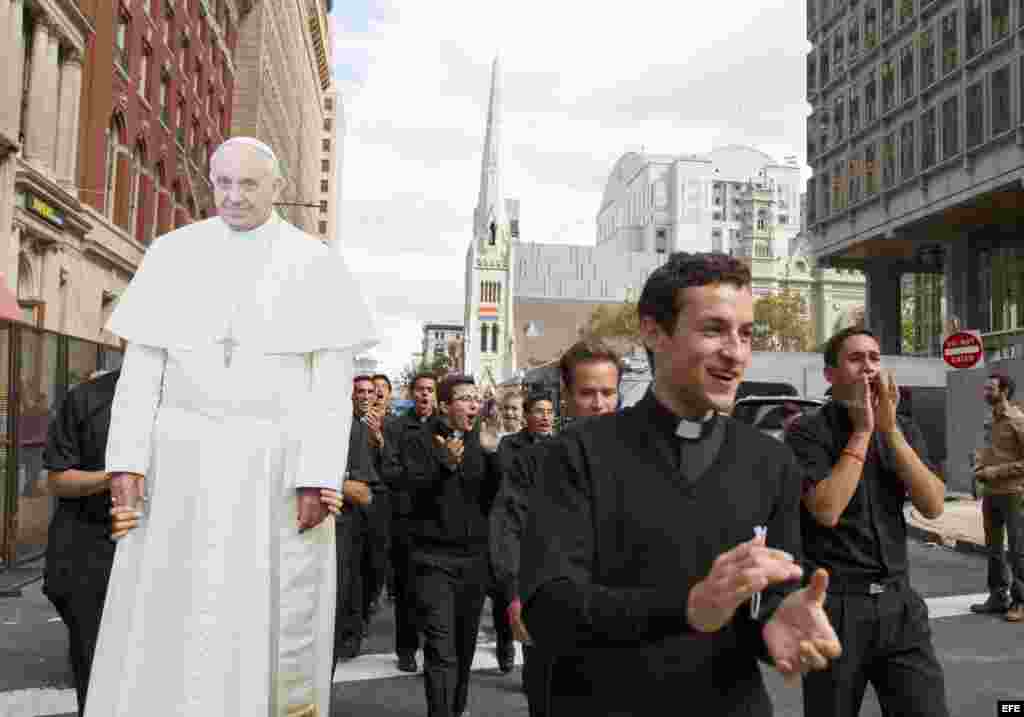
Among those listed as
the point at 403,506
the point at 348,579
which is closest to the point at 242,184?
the point at 403,506

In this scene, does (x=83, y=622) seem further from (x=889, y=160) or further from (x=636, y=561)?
(x=889, y=160)

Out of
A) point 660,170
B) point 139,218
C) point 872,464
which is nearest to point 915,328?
point 139,218

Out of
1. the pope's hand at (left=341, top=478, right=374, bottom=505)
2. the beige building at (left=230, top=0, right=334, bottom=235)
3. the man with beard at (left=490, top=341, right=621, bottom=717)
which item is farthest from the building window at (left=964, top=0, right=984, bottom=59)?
the man with beard at (left=490, top=341, right=621, bottom=717)

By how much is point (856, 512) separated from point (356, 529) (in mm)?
4696

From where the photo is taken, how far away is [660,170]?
177 metres

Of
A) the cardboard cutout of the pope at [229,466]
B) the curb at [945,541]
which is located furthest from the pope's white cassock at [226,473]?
the curb at [945,541]

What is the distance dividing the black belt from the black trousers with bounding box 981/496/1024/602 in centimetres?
626

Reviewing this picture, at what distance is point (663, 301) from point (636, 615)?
724 millimetres

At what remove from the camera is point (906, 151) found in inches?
1519

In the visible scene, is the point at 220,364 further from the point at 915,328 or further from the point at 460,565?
the point at 915,328

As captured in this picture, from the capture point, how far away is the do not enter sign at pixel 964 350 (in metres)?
15.4

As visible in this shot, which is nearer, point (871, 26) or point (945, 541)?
point (945, 541)

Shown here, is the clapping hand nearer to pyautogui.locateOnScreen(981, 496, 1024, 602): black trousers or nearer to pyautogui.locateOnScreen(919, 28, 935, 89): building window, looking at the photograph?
pyautogui.locateOnScreen(981, 496, 1024, 602): black trousers

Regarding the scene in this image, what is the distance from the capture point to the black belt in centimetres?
402
